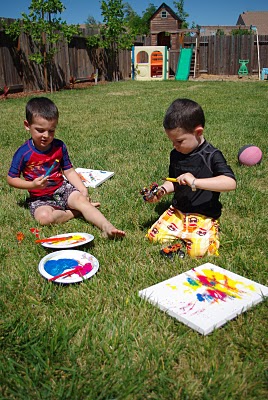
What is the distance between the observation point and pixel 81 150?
4734mm

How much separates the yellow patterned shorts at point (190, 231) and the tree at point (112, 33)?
1387 centimetres

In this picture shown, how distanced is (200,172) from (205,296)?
864mm

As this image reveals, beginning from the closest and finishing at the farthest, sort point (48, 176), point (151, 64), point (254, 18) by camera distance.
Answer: point (48, 176) → point (151, 64) → point (254, 18)

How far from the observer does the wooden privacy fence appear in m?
11.0

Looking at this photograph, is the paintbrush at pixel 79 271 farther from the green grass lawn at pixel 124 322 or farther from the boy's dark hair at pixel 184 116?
the boy's dark hair at pixel 184 116

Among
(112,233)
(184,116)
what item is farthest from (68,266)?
(184,116)

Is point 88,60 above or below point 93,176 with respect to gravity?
→ above

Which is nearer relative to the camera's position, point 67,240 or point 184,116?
point 184,116

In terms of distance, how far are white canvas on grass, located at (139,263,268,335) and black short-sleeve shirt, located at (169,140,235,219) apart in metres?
0.53

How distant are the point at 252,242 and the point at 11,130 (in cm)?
475

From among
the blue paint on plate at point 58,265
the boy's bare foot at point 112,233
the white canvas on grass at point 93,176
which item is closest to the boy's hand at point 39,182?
the boy's bare foot at point 112,233

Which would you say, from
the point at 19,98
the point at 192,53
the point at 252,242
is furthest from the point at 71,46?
the point at 252,242

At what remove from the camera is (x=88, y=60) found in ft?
49.7

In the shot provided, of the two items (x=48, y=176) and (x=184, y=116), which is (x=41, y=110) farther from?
(x=184, y=116)
